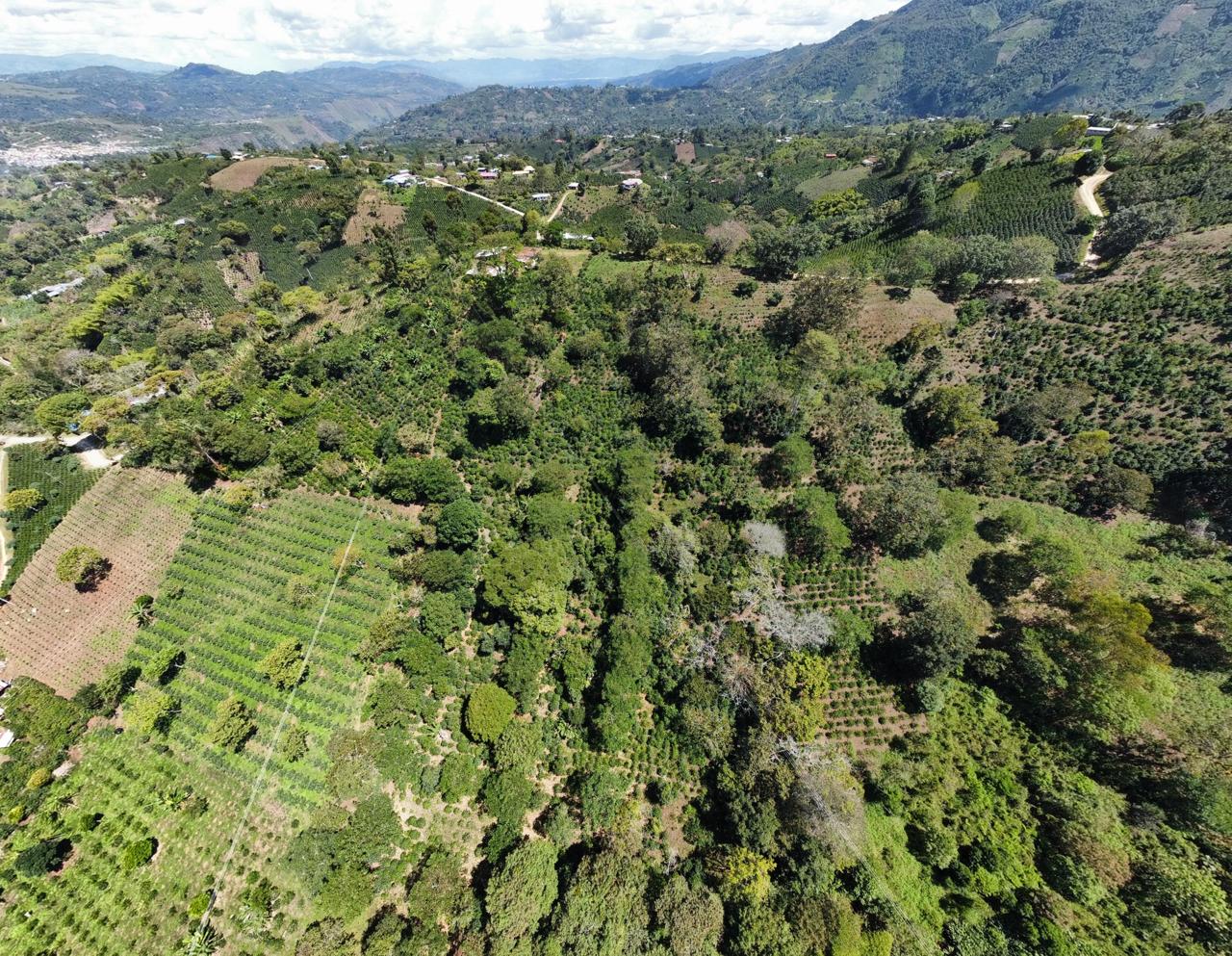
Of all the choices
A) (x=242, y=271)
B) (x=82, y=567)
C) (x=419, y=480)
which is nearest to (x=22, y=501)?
(x=82, y=567)

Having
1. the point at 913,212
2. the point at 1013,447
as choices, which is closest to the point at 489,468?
the point at 1013,447

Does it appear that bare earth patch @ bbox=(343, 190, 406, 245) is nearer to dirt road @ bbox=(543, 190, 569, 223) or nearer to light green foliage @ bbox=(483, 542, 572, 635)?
dirt road @ bbox=(543, 190, 569, 223)

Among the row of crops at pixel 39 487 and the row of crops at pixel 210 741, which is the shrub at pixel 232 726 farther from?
the row of crops at pixel 39 487

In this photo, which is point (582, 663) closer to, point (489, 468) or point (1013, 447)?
point (489, 468)

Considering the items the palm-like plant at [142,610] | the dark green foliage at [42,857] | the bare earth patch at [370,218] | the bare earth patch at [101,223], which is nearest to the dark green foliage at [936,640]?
the dark green foliage at [42,857]

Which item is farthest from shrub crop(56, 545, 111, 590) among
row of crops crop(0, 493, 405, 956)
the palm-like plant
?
row of crops crop(0, 493, 405, 956)

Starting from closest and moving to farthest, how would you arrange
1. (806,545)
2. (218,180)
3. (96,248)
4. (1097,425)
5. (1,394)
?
(806,545), (1097,425), (1,394), (96,248), (218,180)
